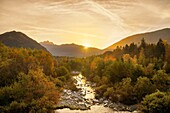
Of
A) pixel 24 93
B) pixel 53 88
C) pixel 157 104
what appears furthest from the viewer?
pixel 53 88

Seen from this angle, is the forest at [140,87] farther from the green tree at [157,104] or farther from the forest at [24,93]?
the forest at [24,93]

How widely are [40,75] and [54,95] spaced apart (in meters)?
4.21

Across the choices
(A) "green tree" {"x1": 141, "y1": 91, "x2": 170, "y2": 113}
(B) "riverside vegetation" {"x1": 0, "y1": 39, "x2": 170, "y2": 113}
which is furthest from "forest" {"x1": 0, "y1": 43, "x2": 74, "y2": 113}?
(A) "green tree" {"x1": 141, "y1": 91, "x2": 170, "y2": 113}

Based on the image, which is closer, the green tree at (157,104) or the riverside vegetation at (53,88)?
the riverside vegetation at (53,88)

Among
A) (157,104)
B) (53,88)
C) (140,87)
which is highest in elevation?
(53,88)

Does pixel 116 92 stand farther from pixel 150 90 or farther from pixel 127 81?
pixel 150 90

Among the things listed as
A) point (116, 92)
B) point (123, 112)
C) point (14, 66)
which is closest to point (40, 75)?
point (14, 66)

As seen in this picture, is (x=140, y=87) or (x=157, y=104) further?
(x=140, y=87)

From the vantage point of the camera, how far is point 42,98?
33000 mm

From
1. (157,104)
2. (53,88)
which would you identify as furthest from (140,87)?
(53,88)

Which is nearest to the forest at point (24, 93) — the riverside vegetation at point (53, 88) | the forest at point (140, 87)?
the riverside vegetation at point (53, 88)

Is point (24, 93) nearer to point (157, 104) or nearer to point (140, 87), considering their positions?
point (157, 104)

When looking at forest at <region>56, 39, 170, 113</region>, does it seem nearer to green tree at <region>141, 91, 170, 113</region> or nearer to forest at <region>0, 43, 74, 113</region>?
green tree at <region>141, 91, 170, 113</region>

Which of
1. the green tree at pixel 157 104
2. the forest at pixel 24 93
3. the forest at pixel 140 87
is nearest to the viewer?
the forest at pixel 24 93
